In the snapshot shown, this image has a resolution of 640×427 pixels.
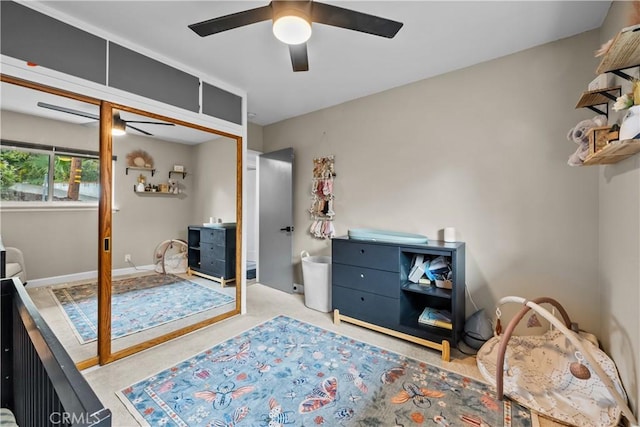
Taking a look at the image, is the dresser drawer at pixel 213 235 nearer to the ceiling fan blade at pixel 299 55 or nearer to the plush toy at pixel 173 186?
the plush toy at pixel 173 186

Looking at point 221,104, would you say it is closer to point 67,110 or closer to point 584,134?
point 67,110

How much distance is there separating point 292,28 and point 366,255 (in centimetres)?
192

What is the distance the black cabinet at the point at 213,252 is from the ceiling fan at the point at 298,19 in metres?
1.92

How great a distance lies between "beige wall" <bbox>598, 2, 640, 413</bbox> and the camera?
1385 mm

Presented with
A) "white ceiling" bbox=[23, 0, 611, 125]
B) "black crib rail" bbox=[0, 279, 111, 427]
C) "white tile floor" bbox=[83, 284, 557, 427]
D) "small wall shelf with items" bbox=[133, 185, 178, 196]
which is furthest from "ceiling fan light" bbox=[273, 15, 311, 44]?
"white tile floor" bbox=[83, 284, 557, 427]

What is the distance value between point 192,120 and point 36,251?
160 cm

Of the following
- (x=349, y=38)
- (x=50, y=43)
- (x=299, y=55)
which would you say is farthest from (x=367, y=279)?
(x=50, y=43)

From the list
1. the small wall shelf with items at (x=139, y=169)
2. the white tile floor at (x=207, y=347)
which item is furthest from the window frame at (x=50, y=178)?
the white tile floor at (x=207, y=347)

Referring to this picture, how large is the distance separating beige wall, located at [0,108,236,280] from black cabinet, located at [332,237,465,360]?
1619 mm

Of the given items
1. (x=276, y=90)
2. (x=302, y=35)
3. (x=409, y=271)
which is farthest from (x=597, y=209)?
(x=276, y=90)

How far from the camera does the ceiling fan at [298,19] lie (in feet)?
4.83

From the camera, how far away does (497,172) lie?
7.86ft

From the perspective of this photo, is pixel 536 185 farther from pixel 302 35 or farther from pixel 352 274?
pixel 302 35

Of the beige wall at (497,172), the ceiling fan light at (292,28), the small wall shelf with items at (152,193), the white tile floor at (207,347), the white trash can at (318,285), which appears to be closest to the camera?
the ceiling fan light at (292,28)
